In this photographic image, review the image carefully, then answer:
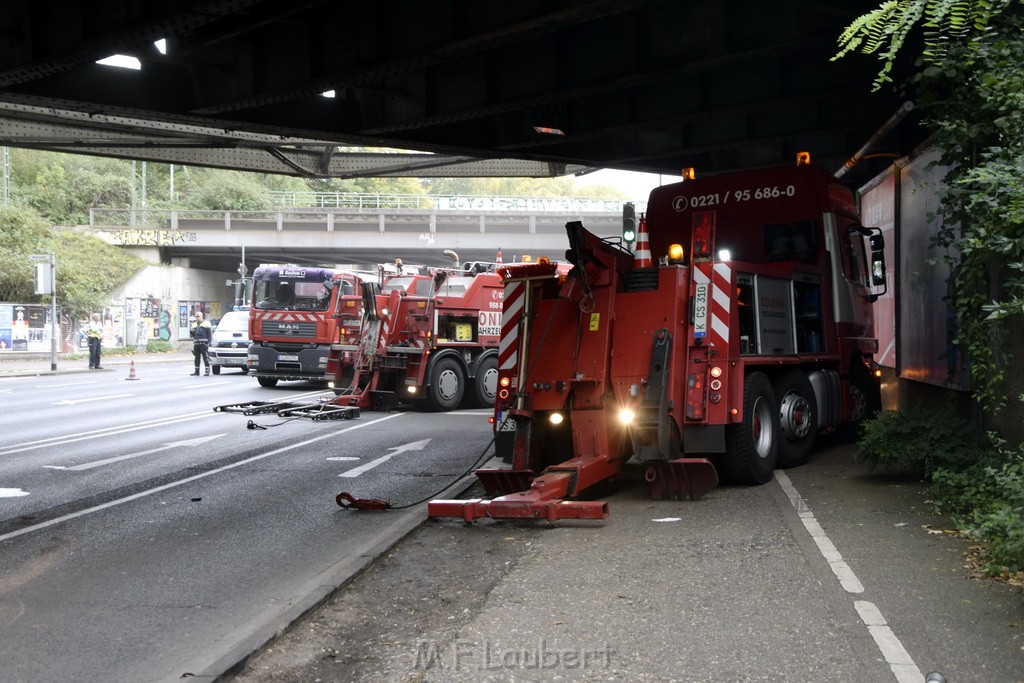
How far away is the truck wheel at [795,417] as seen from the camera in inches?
439

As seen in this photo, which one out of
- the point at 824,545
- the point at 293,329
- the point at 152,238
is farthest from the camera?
the point at 152,238

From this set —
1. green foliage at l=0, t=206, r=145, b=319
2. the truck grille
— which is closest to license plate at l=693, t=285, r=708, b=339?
the truck grille

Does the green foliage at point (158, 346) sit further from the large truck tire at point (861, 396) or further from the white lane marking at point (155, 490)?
the large truck tire at point (861, 396)

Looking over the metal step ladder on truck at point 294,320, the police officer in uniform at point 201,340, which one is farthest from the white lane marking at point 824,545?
the police officer in uniform at point 201,340

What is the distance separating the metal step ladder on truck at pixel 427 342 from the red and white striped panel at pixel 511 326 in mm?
8933

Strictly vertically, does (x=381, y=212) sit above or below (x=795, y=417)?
above

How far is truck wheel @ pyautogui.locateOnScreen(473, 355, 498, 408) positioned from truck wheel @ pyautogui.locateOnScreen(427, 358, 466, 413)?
0.37 metres

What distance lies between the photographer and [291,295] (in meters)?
26.2

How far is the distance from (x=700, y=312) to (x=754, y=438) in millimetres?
1541

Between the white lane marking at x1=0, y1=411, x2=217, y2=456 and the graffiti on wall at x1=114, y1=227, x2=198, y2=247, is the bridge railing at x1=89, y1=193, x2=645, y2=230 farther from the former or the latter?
the white lane marking at x1=0, y1=411, x2=217, y2=456

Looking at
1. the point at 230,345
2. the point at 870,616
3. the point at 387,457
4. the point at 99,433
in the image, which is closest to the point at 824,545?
the point at 870,616

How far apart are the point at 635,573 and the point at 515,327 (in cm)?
407

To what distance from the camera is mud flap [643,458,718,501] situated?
9.52 metres
